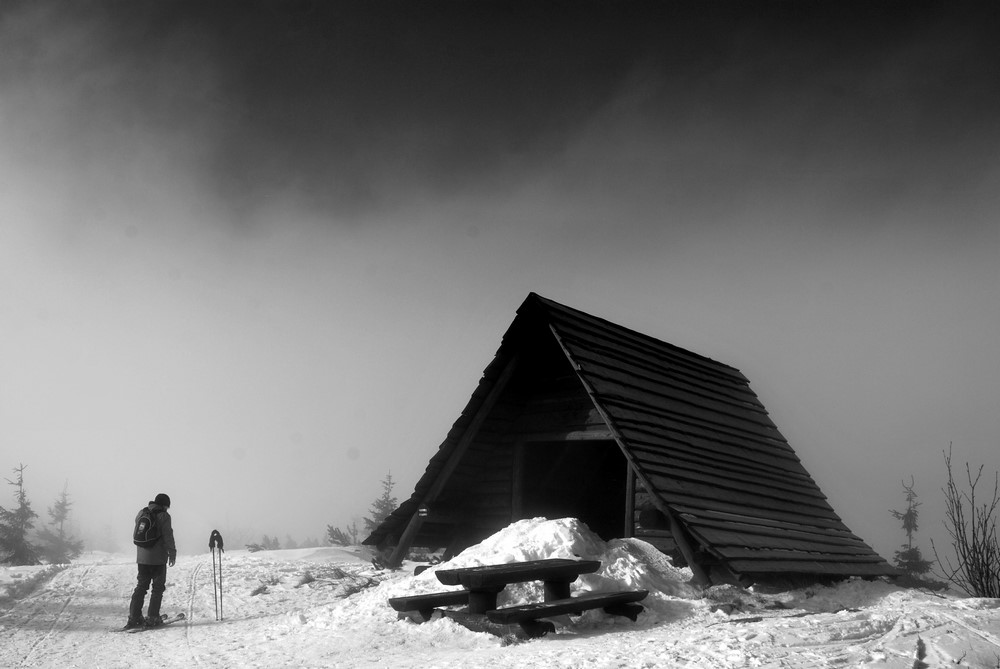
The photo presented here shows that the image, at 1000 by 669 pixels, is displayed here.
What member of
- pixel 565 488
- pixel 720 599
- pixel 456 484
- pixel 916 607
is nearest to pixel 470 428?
pixel 456 484

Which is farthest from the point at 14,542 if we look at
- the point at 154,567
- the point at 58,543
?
the point at 154,567

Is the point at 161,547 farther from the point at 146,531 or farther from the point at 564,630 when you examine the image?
the point at 564,630

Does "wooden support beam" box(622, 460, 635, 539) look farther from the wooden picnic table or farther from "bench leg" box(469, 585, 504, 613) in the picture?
"bench leg" box(469, 585, 504, 613)

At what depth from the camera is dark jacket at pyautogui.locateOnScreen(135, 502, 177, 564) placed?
8828 mm

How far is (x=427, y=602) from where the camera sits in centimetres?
678

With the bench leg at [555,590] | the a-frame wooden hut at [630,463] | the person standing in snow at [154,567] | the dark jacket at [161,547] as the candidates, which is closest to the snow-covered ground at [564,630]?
the bench leg at [555,590]

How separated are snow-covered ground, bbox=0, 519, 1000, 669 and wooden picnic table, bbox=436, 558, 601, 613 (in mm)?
255

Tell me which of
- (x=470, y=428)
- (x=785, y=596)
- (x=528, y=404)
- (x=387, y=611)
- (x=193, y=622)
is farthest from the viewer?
(x=528, y=404)

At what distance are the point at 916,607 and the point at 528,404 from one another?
5.44 metres

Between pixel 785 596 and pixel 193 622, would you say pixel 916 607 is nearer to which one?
pixel 785 596

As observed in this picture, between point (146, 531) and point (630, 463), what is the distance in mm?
5887

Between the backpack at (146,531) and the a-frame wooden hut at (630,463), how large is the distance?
9.43 ft

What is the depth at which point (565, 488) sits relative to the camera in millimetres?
12594

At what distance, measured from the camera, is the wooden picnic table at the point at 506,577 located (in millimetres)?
6246
